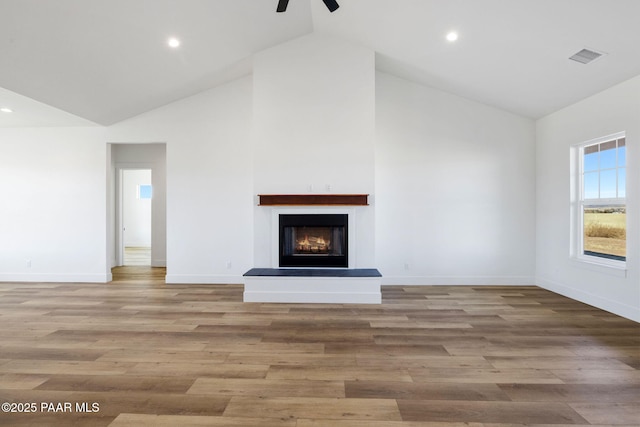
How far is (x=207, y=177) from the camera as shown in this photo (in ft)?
18.8

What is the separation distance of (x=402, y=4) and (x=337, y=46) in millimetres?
1337

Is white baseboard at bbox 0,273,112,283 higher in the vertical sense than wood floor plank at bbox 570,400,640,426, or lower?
higher

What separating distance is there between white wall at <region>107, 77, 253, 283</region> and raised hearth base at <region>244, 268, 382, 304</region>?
4.13 ft

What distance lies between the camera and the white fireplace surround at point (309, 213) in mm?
4902

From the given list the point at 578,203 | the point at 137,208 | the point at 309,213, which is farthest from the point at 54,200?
the point at 578,203

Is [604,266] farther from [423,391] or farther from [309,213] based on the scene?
[309,213]

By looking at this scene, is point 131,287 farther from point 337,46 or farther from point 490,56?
point 490,56

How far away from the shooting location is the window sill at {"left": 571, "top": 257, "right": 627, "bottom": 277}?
12.9ft

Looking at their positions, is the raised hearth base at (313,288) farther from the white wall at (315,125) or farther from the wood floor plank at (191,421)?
the wood floor plank at (191,421)

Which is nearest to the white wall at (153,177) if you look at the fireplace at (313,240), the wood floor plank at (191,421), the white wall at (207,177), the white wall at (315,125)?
the white wall at (207,177)

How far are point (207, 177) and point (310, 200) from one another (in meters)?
2.02

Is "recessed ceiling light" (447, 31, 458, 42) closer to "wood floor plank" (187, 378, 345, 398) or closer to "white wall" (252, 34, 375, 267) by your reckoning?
"white wall" (252, 34, 375, 267)

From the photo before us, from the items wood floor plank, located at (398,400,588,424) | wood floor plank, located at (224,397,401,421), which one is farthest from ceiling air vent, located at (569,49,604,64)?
wood floor plank, located at (224,397,401,421)

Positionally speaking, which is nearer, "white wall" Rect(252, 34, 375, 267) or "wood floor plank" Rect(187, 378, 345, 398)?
"wood floor plank" Rect(187, 378, 345, 398)
